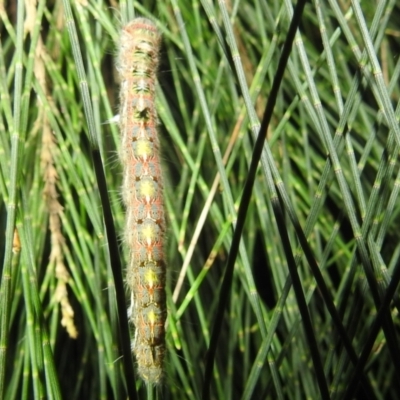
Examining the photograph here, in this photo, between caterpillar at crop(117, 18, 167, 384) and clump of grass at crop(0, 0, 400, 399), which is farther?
caterpillar at crop(117, 18, 167, 384)

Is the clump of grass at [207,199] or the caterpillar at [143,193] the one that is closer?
the clump of grass at [207,199]

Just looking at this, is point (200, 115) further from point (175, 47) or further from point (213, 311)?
point (213, 311)

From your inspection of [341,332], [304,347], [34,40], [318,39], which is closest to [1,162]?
[34,40]

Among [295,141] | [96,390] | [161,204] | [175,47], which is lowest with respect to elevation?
[96,390]
